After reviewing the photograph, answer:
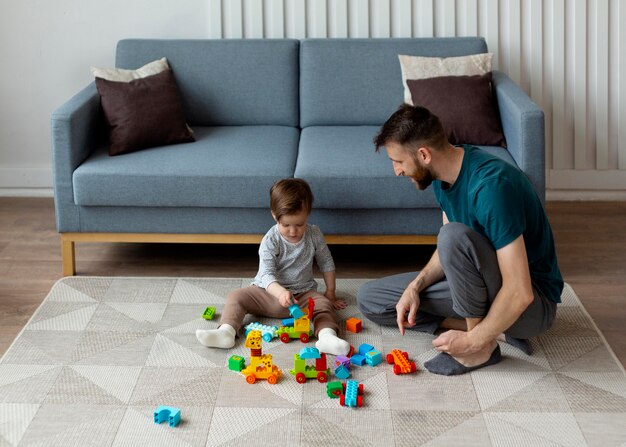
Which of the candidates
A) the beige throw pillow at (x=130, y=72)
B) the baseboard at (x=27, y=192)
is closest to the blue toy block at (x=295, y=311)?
the beige throw pillow at (x=130, y=72)

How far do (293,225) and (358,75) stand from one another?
1.13 meters

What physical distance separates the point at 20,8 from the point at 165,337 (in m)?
2.14

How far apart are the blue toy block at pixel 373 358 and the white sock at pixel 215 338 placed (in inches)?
17.5

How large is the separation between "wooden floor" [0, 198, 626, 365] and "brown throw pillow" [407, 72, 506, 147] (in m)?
0.52

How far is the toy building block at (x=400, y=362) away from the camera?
118 inches

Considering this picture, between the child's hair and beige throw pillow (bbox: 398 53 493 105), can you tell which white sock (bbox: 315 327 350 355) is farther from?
beige throw pillow (bbox: 398 53 493 105)

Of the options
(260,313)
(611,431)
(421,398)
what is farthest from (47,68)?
(611,431)

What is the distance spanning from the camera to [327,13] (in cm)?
452

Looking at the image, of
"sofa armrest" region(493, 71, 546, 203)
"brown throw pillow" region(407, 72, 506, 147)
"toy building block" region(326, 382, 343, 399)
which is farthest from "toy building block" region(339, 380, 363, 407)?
"brown throw pillow" region(407, 72, 506, 147)

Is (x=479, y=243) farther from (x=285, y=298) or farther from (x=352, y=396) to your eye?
(x=285, y=298)

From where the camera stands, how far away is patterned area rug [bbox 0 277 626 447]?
105 inches

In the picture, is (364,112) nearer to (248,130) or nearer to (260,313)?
(248,130)

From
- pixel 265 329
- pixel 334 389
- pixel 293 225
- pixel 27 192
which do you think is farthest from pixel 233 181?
pixel 27 192

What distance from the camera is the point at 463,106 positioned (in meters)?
3.96
